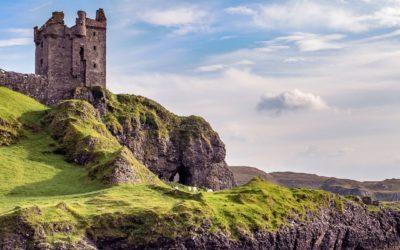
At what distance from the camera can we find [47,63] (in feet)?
433

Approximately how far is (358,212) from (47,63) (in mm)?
62724

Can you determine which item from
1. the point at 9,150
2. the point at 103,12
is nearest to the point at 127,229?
the point at 9,150

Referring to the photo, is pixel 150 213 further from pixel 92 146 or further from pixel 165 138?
A: pixel 165 138

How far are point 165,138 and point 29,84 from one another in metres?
30.8

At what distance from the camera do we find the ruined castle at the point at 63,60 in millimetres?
130125

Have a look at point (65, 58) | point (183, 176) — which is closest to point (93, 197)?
point (65, 58)

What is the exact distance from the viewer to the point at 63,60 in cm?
13312

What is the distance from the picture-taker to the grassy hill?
238ft

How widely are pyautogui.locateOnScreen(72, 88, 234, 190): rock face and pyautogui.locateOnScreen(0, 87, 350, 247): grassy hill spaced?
15.7 metres

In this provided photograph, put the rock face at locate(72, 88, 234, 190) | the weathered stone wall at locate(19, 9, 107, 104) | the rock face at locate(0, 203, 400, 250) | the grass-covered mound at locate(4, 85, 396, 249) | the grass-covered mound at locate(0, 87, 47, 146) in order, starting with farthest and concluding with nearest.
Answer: the rock face at locate(72, 88, 234, 190), the weathered stone wall at locate(19, 9, 107, 104), the grass-covered mound at locate(0, 87, 47, 146), the grass-covered mound at locate(4, 85, 396, 249), the rock face at locate(0, 203, 400, 250)

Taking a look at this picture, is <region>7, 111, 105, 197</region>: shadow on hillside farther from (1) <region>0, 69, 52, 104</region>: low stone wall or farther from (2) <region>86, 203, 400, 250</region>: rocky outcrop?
(2) <region>86, 203, 400, 250</region>: rocky outcrop

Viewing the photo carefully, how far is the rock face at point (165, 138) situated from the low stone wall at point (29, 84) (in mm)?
5319

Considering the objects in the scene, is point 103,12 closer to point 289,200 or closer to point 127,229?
point 289,200

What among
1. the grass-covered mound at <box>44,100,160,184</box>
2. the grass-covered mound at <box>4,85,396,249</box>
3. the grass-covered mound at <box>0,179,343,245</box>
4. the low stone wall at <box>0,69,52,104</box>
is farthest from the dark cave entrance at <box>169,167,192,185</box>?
the grass-covered mound at <box>0,179,343,245</box>
